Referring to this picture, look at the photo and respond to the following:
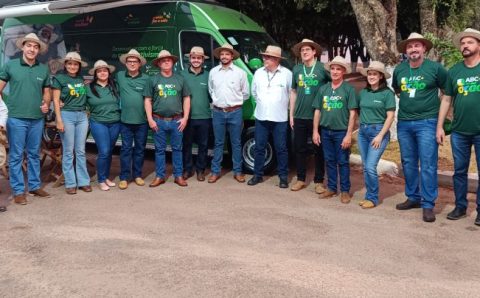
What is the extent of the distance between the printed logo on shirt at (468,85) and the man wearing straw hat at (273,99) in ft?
7.34

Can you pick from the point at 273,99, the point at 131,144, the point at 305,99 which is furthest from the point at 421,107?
the point at 131,144

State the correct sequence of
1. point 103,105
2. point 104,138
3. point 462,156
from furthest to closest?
point 104,138 → point 103,105 → point 462,156

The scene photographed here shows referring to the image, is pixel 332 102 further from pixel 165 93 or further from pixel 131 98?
pixel 131 98

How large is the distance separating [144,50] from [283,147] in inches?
109

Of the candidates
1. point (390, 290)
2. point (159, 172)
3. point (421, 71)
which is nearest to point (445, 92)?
point (421, 71)

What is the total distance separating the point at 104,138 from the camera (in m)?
6.86

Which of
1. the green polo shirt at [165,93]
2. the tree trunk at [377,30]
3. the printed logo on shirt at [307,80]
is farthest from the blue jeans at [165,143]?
the tree trunk at [377,30]

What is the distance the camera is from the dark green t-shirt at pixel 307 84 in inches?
260

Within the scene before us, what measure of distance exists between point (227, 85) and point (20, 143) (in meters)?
2.66

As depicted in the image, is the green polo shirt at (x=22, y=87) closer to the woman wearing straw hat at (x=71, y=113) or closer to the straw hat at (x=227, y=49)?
the woman wearing straw hat at (x=71, y=113)

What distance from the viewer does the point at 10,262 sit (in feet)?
14.8

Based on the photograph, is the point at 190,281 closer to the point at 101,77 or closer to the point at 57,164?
the point at 101,77

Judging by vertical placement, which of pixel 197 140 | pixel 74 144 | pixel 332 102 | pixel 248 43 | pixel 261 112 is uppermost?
pixel 248 43

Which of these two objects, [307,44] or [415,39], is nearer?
[415,39]
